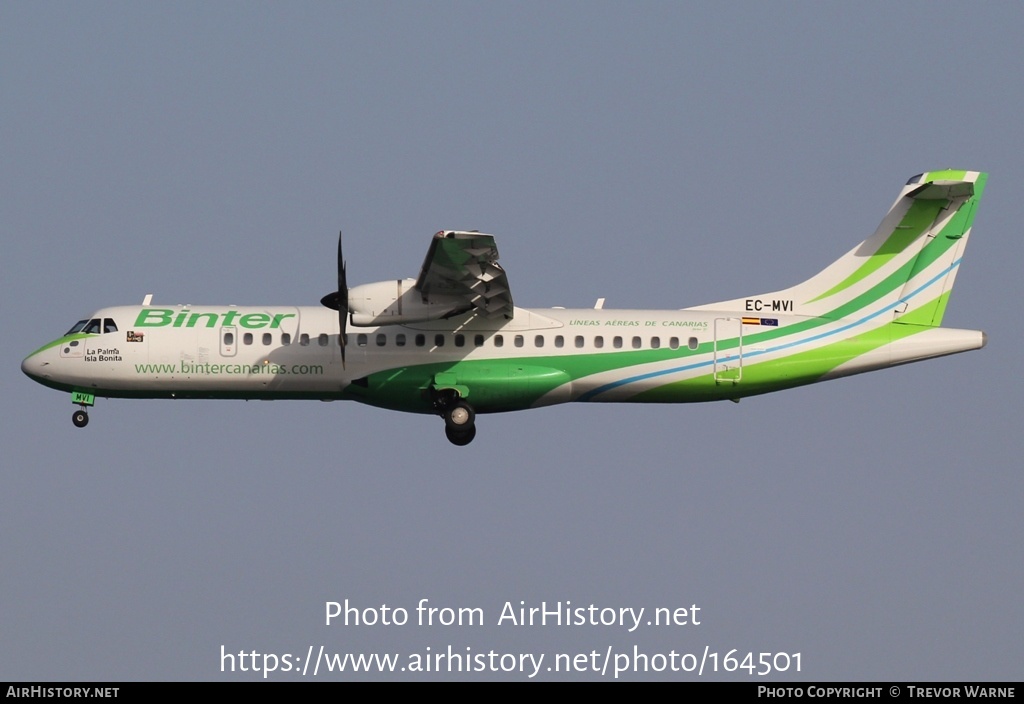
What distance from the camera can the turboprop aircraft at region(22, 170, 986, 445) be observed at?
2623 cm

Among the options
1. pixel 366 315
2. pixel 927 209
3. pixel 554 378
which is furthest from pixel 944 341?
pixel 366 315

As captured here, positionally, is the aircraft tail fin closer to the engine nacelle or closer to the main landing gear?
the main landing gear

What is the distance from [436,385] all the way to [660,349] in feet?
13.3

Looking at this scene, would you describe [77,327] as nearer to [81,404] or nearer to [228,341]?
[81,404]

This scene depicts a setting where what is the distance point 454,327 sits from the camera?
86.4 feet

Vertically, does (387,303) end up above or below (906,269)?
below

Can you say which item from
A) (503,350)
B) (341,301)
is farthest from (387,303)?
(503,350)

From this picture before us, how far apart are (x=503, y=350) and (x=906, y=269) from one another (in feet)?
25.4

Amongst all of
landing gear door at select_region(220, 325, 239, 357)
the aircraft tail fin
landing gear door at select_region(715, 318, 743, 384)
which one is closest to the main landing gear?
landing gear door at select_region(220, 325, 239, 357)

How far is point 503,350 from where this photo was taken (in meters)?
26.4

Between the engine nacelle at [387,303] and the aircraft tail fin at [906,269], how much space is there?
19.4ft

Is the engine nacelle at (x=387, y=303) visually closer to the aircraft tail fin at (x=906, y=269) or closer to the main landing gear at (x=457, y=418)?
the main landing gear at (x=457, y=418)

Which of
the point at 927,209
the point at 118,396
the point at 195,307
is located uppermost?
the point at 927,209

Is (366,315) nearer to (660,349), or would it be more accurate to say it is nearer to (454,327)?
(454,327)
